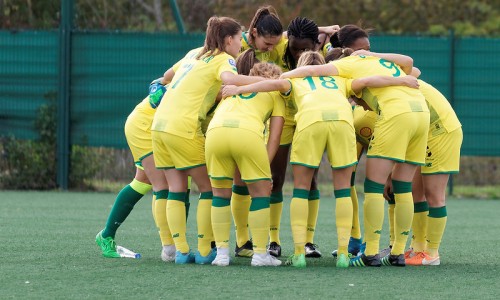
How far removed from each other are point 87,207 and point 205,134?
5.08 meters

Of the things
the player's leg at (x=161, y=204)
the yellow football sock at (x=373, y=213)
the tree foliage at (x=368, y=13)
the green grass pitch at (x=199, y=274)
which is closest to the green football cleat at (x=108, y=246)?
the green grass pitch at (x=199, y=274)

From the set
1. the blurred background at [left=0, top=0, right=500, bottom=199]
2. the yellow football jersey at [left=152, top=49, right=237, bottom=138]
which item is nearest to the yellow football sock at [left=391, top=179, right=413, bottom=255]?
the yellow football jersey at [left=152, top=49, right=237, bottom=138]

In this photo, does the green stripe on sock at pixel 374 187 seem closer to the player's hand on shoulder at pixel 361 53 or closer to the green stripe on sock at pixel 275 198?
the player's hand on shoulder at pixel 361 53

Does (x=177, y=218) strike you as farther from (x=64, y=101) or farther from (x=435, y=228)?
(x=64, y=101)

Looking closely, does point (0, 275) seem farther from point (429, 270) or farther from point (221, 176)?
point (429, 270)

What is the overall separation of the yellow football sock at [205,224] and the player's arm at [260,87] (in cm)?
74

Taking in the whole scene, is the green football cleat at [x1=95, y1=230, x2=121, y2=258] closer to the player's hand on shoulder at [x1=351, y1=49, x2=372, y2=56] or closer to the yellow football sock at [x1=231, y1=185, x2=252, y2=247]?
the yellow football sock at [x1=231, y1=185, x2=252, y2=247]

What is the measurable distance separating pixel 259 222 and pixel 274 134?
25.4 inches

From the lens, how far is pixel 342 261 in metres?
7.25

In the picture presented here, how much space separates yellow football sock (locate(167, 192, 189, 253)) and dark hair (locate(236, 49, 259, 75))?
3.33 feet

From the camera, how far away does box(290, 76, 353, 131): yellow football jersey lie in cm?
716

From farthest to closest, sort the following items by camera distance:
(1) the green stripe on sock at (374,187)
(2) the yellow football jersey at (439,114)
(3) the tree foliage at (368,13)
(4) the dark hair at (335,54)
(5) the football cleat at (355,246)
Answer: (3) the tree foliage at (368,13)
(5) the football cleat at (355,246)
(4) the dark hair at (335,54)
(2) the yellow football jersey at (439,114)
(1) the green stripe on sock at (374,187)

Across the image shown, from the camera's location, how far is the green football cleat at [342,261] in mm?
7227

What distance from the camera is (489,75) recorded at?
14219 mm
